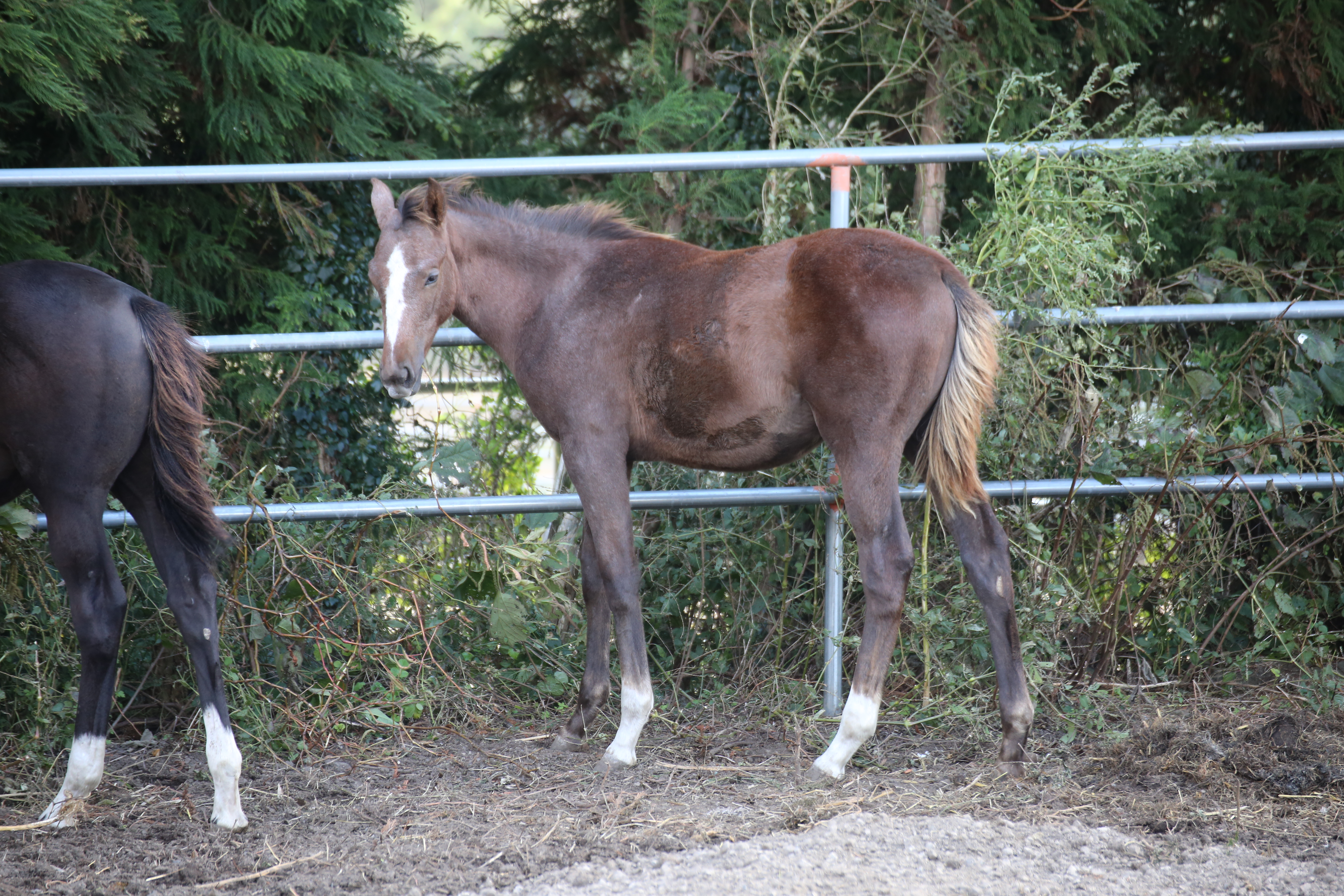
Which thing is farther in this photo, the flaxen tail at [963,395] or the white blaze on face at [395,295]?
the white blaze on face at [395,295]

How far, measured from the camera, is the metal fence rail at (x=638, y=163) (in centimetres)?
340

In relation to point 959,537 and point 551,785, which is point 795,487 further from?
point 551,785

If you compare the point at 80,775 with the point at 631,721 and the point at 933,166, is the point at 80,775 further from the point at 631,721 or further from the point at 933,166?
the point at 933,166

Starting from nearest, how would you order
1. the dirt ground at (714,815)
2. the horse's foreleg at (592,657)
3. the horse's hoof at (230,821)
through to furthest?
the dirt ground at (714,815) < the horse's hoof at (230,821) < the horse's foreleg at (592,657)

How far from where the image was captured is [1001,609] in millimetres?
3193

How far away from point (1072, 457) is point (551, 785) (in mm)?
2184

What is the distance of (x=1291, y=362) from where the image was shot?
4.00m

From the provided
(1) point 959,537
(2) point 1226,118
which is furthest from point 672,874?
(2) point 1226,118

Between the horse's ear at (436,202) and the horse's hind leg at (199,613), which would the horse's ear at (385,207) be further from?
the horse's hind leg at (199,613)

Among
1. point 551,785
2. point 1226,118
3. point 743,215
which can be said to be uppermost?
point 1226,118

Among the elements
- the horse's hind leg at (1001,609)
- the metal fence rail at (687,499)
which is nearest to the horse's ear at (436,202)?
the metal fence rail at (687,499)

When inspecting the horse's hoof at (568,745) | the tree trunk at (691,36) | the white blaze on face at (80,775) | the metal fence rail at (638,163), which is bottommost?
the horse's hoof at (568,745)

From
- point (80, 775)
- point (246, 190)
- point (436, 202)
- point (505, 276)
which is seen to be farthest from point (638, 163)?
point (246, 190)

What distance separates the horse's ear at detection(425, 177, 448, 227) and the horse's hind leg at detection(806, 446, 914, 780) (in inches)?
54.7
